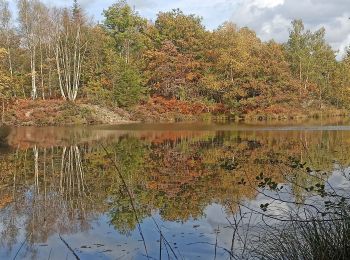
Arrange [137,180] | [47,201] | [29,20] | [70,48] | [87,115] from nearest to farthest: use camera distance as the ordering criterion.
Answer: [47,201] < [137,180] < [87,115] < [29,20] < [70,48]

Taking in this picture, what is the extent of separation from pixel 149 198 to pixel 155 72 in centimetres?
3574

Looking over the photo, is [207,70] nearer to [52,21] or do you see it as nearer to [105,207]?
[52,21]

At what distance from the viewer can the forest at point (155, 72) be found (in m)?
39.8

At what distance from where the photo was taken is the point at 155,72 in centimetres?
4338

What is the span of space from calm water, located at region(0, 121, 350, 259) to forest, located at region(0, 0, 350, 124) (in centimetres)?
2348

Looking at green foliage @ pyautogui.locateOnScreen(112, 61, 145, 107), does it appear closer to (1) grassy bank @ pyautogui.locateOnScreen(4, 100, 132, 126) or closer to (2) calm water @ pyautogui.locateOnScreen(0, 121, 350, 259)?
(1) grassy bank @ pyautogui.locateOnScreen(4, 100, 132, 126)

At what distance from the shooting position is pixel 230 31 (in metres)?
46.3

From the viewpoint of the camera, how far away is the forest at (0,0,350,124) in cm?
3975

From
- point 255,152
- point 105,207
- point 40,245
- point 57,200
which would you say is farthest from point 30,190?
point 255,152

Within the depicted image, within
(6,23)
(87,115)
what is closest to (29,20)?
(6,23)

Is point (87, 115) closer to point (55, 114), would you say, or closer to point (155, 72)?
point (55, 114)

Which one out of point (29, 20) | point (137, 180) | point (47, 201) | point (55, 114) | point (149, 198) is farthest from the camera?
point (29, 20)

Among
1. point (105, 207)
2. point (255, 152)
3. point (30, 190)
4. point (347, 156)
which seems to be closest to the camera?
point (105, 207)

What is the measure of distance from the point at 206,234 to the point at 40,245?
2.27 meters
